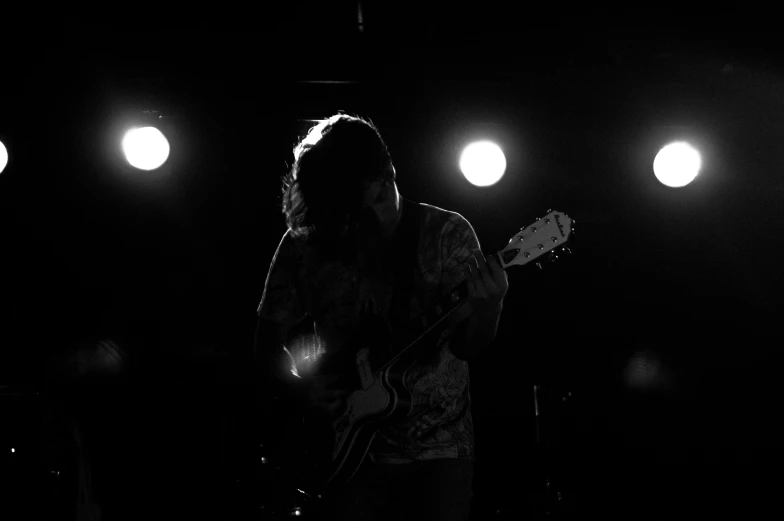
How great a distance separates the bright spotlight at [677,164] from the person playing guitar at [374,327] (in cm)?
206

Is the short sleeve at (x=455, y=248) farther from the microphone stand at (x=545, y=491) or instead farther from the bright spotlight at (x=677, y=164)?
the bright spotlight at (x=677, y=164)

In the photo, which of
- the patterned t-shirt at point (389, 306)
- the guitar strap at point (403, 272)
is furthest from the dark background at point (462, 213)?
the guitar strap at point (403, 272)

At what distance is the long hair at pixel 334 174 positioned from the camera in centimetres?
252

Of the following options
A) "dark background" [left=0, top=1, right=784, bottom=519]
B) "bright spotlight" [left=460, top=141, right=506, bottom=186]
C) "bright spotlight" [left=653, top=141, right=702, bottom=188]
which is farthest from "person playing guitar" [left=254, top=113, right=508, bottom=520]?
"bright spotlight" [left=653, top=141, right=702, bottom=188]

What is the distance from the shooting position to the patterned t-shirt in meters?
2.26

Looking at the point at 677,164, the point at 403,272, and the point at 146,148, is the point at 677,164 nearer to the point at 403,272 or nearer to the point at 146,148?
the point at 403,272

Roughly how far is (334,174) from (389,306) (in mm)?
452

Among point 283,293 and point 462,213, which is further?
point 462,213

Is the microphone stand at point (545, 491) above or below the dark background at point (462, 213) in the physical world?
below

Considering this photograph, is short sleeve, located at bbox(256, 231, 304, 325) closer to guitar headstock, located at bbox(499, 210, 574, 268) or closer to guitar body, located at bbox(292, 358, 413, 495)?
guitar body, located at bbox(292, 358, 413, 495)

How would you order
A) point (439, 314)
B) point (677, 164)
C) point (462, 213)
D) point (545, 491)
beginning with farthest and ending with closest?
point (462, 213) → point (677, 164) → point (545, 491) → point (439, 314)

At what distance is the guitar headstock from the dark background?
65.8 inches

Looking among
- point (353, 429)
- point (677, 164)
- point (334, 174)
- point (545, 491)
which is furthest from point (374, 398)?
point (677, 164)

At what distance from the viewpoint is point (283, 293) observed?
104 inches
